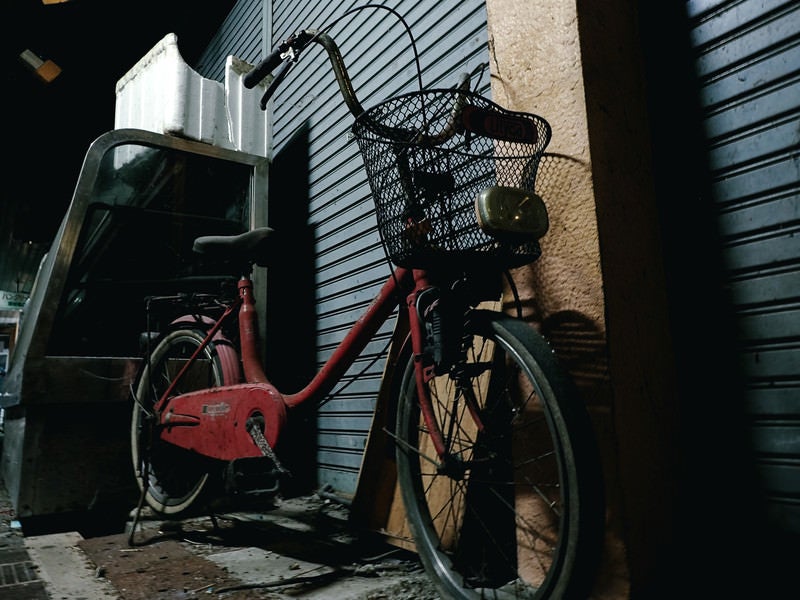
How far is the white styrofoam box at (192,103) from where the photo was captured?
15.6ft

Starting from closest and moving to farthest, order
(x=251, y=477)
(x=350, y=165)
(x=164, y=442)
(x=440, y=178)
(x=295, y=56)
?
1. (x=440, y=178)
2. (x=295, y=56)
3. (x=251, y=477)
4. (x=164, y=442)
5. (x=350, y=165)

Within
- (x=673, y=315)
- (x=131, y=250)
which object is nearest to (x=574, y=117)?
(x=673, y=315)

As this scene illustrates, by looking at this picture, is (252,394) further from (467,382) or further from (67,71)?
(67,71)

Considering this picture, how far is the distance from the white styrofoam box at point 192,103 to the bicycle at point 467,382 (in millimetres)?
2598

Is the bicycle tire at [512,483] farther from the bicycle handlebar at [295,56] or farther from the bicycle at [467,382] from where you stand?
the bicycle handlebar at [295,56]

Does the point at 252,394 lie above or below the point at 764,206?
below

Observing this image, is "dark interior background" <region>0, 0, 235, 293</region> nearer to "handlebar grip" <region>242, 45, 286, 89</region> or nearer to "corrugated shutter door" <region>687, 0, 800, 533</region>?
"handlebar grip" <region>242, 45, 286, 89</region>

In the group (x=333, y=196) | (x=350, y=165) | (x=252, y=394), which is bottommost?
(x=252, y=394)

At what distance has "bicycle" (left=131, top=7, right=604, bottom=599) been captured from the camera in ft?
4.95

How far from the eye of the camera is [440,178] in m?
1.76

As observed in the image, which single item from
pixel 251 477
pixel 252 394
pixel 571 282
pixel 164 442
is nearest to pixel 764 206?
pixel 571 282

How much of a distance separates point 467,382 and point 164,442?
9.14ft

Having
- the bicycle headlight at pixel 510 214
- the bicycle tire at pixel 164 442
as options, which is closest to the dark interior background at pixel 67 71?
the bicycle tire at pixel 164 442

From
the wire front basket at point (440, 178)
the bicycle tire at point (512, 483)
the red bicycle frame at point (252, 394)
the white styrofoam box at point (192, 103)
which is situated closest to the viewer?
the bicycle tire at point (512, 483)
